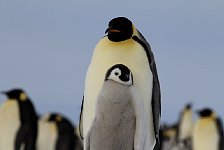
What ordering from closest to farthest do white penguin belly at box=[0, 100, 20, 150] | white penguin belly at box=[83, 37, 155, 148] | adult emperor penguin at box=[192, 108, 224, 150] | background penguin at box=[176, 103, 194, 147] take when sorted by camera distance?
1. white penguin belly at box=[83, 37, 155, 148]
2. white penguin belly at box=[0, 100, 20, 150]
3. adult emperor penguin at box=[192, 108, 224, 150]
4. background penguin at box=[176, 103, 194, 147]

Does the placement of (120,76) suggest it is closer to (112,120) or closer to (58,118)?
(112,120)

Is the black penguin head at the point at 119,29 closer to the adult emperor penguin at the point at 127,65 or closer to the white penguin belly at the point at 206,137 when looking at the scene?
the adult emperor penguin at the point at 127,65

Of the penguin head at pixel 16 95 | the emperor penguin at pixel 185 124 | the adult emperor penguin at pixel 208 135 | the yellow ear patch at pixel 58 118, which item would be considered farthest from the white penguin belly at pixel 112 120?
the emperor penguin at pixel 185 124

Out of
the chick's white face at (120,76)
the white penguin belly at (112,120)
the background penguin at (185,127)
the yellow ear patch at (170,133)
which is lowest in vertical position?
the yellow ear patch at (170,133)

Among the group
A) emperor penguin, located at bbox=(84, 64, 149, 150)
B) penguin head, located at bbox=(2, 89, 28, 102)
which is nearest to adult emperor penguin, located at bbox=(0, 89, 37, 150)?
penguin head, located at bbox=(2, 89, 28, 102)

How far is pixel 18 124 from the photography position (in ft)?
36.3

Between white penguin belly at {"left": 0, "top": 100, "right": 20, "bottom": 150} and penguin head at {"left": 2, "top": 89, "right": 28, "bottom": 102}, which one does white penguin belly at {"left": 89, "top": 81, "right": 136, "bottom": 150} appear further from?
penguin head at {"left": 2, "top": 89, "right": 28, "bottom": 102}

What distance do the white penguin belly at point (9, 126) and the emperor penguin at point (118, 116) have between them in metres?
5.54

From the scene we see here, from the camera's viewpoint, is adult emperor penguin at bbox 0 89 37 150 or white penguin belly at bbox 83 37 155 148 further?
adult emperor penguin at bbox 0 89 37 150

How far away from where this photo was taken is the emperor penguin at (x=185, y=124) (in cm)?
2503

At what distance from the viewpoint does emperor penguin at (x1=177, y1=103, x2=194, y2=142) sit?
2503 cm

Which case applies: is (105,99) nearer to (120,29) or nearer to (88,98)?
(88,98)

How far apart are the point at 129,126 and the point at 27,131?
18.7 feet

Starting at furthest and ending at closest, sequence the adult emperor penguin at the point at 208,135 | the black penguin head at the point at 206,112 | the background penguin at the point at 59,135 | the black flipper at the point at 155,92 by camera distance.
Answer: the black penguin head at the point at 206,112
the background penguin at the point at 59,135
the adult emperor penguin at the point at 208,135
the black flipper at the point at 155,92
